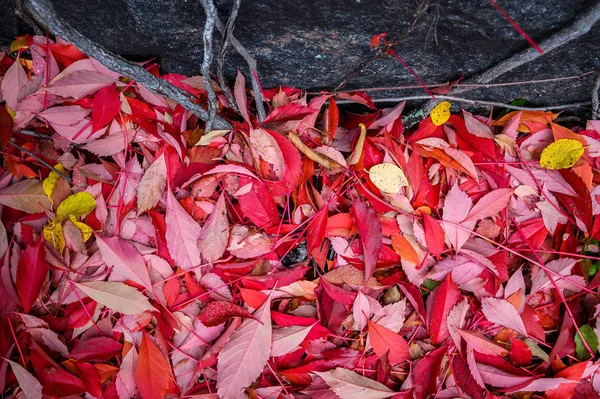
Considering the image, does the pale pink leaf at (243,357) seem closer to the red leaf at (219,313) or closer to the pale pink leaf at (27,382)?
the red leaf at (219,313)

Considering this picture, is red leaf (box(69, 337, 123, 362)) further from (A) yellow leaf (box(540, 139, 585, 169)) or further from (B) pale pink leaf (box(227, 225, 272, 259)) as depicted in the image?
A: (A) yellow leaf (box(540, 139, 585, 169))

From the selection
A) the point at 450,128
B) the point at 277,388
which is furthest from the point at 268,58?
the point at 277,388

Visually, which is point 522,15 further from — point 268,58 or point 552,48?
point 268,58

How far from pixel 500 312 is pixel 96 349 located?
801 mm

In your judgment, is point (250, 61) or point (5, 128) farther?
point (5, 128)

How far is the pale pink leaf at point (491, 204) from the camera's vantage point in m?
0.82

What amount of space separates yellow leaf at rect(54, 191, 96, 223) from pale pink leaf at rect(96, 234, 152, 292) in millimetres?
60

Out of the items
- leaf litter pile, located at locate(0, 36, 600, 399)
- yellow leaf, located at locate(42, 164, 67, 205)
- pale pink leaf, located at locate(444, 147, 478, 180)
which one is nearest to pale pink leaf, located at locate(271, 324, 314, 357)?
leaf litter pile, located at locate(0, 36, 600, 399)

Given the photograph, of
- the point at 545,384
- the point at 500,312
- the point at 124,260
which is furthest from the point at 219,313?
the point at 545,384

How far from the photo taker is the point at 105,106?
2.64 ft

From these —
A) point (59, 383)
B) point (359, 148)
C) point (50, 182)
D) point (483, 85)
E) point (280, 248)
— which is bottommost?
point (59, 383)

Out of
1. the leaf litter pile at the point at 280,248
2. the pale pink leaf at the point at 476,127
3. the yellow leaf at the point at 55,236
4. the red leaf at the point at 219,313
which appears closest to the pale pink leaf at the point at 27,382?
the leaf litter pile at the point at 280,248

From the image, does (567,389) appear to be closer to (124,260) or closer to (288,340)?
(288,340)

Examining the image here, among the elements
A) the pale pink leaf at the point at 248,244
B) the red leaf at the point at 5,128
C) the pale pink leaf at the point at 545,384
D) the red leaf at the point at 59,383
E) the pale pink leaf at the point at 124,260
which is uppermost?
the red leaf at the point at 5,128
